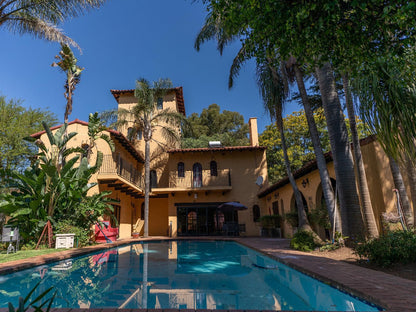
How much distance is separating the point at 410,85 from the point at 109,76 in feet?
95.1

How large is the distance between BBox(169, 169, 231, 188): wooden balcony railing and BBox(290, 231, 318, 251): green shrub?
35.9 ft

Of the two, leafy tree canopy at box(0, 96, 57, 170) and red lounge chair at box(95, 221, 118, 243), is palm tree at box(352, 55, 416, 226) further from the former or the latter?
leafy tree canopy at box(0, 96, 57, 170)

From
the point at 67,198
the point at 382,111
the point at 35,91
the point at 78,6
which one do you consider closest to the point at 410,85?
the point at 382,111

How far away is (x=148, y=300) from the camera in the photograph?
4.22 metres

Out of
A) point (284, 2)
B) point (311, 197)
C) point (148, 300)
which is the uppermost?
point (284, 2)

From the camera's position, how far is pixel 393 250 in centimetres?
554

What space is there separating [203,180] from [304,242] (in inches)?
479

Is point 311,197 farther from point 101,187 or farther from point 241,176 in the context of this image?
point 101,187

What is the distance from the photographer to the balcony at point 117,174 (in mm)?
14812

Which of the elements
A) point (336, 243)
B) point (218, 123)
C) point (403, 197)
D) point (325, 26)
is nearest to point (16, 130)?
point (336, 243)

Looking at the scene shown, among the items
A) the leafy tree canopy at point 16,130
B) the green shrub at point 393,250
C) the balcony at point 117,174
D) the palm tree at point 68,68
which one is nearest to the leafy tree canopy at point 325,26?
the green shrub at point 393,250

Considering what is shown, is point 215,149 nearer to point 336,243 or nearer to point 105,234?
point 105,234

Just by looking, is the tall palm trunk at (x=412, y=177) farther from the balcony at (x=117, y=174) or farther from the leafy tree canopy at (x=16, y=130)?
the leafy tree canopy at (x=16, y=130)

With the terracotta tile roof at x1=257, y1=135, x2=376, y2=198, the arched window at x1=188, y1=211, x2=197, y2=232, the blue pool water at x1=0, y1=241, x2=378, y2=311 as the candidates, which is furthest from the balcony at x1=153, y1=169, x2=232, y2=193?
the blue pool water at x1=0, y1=241, x2=378, y2=311
